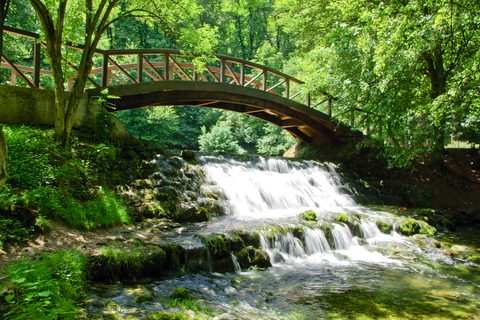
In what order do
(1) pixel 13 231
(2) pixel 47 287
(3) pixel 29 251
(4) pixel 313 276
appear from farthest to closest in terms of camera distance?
(4) pixel 313 276 → (1) pixel 13 231 → (3) pixel 29 251 → (2) pixel 47 287

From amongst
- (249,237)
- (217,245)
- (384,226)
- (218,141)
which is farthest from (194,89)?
(218,141)

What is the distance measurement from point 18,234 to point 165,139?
24.5 metres

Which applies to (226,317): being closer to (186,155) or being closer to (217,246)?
(217,246)

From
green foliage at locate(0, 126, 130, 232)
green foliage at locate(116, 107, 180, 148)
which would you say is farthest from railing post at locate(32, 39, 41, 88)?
green foliage at locate(116, 107, 180, 148)

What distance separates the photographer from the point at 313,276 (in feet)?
22.2

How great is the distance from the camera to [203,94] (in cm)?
1484

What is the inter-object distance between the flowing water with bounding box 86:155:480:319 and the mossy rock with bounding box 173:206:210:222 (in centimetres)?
42

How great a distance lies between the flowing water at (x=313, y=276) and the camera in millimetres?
Answer: 4965

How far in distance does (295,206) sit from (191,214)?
4.99 m

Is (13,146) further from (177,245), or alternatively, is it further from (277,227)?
(277,227)

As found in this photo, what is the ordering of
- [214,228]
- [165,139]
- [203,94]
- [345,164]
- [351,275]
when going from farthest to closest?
[165,139], [345,164], [203,94], [214,228], [351,275]

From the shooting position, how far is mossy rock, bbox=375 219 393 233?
34.5 feet

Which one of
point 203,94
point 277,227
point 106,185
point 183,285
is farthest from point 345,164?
point 183,285

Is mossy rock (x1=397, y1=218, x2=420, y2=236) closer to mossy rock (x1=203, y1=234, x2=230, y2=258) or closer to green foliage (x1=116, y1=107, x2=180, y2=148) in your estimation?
mossy rock (x1=203, y1=234, x2=230, y2=258)
